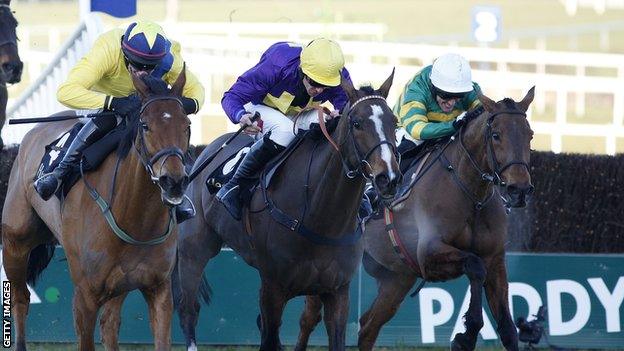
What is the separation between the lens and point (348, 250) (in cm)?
693

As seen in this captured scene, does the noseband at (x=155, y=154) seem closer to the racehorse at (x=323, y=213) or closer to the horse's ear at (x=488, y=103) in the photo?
the racehorse at (x=323, y=213)

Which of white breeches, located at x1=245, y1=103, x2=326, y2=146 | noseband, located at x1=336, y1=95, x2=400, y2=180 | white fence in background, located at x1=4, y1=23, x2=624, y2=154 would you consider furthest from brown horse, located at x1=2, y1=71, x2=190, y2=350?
white fence in background, located at x1=4, y1=23, x2=624, y2=154

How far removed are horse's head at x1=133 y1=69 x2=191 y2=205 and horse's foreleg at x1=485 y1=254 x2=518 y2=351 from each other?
243 centimetres

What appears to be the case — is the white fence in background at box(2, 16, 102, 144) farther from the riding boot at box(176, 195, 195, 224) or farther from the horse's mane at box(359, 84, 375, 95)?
the horse's mane at box(359, 84, 375, 95)

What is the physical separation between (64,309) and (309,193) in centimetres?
320

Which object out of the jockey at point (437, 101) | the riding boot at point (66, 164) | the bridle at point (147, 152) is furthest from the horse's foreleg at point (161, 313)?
the jockey at point (437, 101)

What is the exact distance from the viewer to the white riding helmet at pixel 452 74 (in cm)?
793

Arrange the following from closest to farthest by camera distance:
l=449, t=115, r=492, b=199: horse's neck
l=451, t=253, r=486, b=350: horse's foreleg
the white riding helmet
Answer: l=451, t=253, r=486, b=350: horse's foreleg → l=449, t=115, r=492, b=199: horse's neck → the white riding helmet

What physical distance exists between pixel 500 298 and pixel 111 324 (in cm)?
232

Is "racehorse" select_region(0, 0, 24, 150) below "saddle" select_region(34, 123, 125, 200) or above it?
above

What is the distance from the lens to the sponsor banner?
9.49 m

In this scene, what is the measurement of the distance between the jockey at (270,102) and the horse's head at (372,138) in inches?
23.9

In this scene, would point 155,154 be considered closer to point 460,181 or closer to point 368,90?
point 368,90

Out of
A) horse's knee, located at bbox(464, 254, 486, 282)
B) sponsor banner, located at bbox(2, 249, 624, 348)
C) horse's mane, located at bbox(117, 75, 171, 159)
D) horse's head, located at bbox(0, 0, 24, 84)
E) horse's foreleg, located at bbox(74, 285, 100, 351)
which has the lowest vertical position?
sponsor banner, located at bbox(2, 249, 624, 348)
